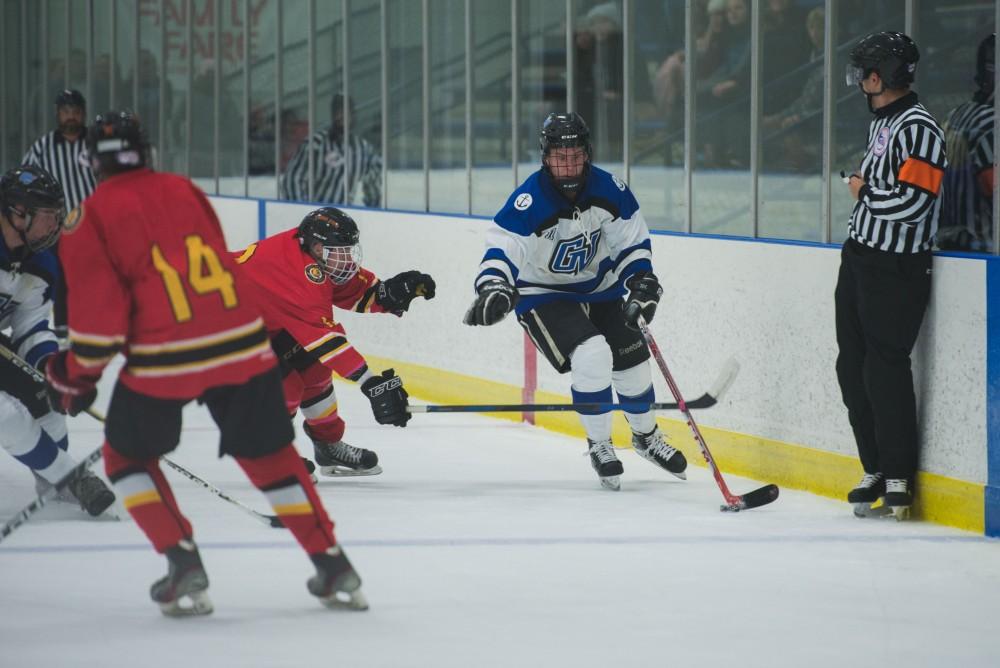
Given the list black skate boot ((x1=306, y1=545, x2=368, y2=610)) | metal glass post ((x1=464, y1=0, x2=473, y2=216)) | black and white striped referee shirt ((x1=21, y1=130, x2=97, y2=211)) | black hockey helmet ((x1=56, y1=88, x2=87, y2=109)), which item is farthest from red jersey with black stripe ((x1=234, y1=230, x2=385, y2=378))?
black and white striped referee shirt ((x1=21, y1=130, x2=97, y2=211))

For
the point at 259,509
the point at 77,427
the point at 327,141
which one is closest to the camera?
the point at 259,509

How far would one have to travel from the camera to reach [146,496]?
3.41 m

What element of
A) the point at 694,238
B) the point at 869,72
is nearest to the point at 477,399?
the point at 694,238

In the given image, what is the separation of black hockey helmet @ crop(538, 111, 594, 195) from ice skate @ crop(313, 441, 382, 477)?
1096 millimetres

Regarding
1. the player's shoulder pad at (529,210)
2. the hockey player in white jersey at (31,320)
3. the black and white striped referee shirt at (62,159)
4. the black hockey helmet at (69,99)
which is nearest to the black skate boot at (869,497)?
the player's shoulder pad at (529,210)

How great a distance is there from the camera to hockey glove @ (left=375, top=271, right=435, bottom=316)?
17.3ft

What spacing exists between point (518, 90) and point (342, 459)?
2298 millimetres

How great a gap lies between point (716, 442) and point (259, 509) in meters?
1.55

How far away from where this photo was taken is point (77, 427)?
645 centimetres

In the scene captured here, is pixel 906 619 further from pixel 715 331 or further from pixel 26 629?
pixel 715 331

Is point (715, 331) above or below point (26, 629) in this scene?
above

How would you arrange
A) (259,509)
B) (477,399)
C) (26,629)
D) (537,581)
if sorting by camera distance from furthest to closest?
1. (477,399)
2. (259,509)
3. (537,581)
4. (26,629)

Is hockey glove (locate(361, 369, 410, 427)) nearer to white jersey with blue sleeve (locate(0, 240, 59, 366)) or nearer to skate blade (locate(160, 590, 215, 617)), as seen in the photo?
white jersey with blue sleeve (locate(0, 240, 59, 366))

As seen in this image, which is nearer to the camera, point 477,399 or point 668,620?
point 668,620
